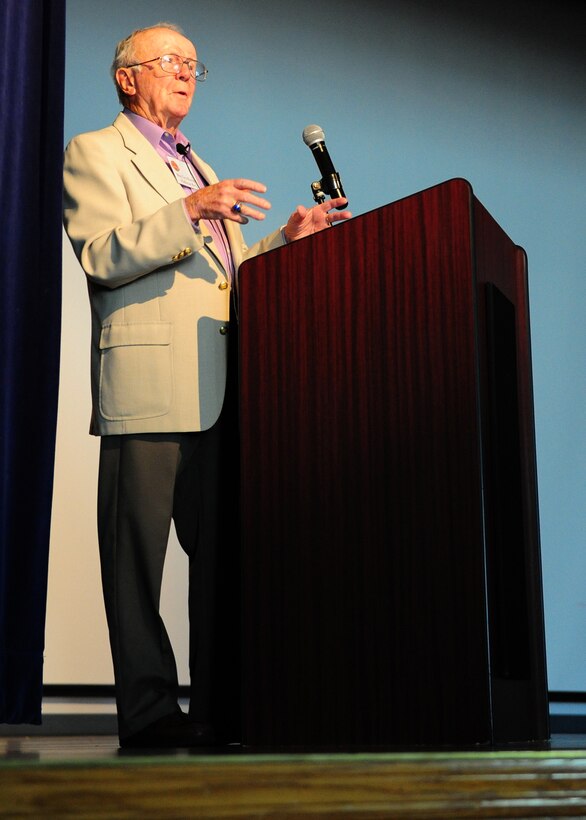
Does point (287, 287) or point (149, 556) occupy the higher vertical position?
point (287, 287)

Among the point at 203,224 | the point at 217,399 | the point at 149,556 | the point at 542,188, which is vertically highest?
the point at 542,188

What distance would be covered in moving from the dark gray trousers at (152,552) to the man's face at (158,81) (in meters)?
0.63

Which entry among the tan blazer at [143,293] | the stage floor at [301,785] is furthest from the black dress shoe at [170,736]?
the stage floor at [301,785]

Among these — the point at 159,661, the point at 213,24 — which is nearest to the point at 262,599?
the point at 159,661

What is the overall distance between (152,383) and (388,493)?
53 cm

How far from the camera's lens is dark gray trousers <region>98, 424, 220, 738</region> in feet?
5.46

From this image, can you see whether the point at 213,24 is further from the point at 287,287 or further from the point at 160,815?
the point at 160,815

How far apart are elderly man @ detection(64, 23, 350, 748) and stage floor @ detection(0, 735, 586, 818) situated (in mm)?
661

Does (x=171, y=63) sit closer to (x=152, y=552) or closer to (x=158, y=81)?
(x=158, y=81)

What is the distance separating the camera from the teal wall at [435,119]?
3455mm

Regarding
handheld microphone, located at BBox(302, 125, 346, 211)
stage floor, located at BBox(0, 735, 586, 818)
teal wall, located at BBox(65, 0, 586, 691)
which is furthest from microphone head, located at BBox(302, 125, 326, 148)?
teal wall, located at BBox(65, 0, 586, 691)

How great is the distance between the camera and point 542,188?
3.75 m

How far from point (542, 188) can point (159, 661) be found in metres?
2.63

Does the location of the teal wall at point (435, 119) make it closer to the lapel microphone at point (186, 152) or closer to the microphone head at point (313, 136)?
the lapel microphone at point (186, 152)
